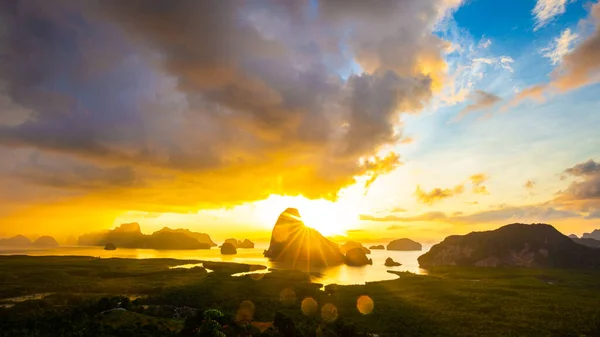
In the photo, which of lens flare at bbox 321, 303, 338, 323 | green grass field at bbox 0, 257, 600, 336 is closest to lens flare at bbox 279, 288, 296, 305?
green grass field at bbox 0, 257, 600, 336

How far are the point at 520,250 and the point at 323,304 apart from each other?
465 feet

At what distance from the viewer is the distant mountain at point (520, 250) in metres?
145

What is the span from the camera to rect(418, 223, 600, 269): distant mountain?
477 ft

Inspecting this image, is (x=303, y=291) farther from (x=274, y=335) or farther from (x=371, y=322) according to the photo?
(x=274, y=335)

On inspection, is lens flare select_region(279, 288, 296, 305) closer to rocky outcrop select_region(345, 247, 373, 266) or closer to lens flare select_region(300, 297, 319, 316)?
lens flare select_region(300, 297, 319, 316)

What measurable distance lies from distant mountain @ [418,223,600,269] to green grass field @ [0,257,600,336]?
6150 centimetres

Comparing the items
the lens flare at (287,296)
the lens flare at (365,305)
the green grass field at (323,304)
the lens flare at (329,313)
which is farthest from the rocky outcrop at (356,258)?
the lens flare at (329,313)

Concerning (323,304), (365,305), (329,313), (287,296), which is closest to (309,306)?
(323,304)

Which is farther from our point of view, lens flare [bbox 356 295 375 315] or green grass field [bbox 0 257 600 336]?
lens flare [bbox 356 295 375 315]

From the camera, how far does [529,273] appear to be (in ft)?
404

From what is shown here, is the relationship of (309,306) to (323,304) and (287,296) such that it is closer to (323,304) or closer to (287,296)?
(323,304)

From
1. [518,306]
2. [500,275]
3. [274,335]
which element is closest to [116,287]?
[274,335]

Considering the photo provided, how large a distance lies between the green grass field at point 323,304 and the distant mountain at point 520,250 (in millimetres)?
61495

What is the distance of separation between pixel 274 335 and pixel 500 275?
120084 millimetres
